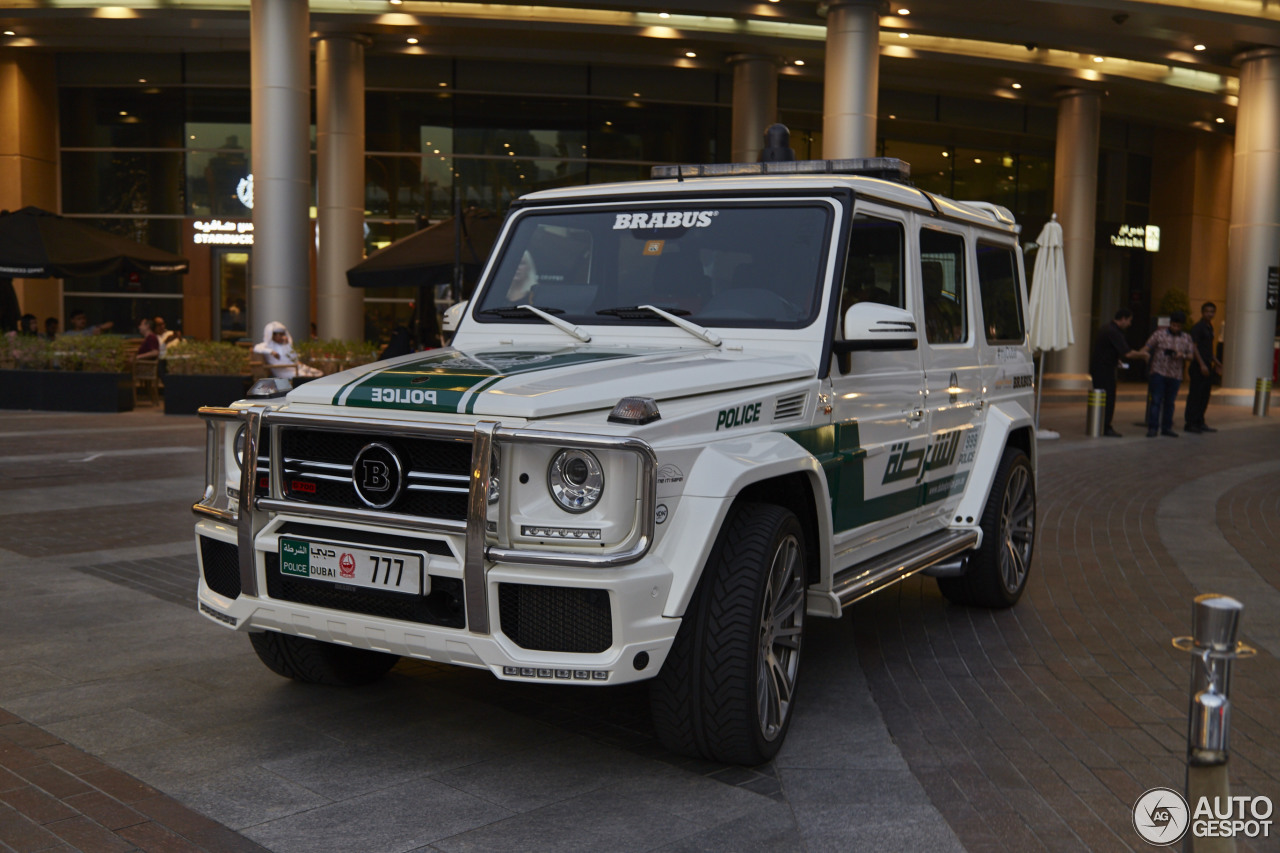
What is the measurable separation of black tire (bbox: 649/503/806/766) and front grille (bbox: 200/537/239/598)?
1601 millimetres

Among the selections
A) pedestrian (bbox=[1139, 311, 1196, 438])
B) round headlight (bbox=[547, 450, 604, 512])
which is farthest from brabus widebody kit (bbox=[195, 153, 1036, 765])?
pedestrian (bbox=[1139, 311, 1196, 438])

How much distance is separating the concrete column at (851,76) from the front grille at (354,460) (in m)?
17.3

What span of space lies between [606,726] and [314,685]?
1343 millimetres

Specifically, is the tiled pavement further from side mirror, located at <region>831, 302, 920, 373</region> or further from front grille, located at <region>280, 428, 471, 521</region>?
side mirror, located at <region>831, 302, 920, 373</region>

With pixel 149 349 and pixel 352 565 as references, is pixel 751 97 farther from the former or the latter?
pixel 352 565

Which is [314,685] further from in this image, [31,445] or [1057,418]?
[1057,418]

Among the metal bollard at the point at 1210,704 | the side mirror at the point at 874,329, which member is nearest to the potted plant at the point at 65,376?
the side mirror at the point at 874,329

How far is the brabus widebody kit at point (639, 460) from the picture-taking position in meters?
3.76

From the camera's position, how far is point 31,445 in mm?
13570

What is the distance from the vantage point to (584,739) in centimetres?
453

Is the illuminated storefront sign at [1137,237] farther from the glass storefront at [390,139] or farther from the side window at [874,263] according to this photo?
the side window at [874,263]

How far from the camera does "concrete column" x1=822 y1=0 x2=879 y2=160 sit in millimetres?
20203

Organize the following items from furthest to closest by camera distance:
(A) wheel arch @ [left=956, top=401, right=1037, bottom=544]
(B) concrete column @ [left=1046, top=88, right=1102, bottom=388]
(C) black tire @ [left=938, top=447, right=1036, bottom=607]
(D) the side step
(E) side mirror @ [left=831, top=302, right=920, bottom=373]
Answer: (B) concrete column @ [left=1046, top=88, right=1102, bottom=388], (C) black tire @ [left=938, top=447, right=1036, bottom=607], (A) wheel arch @ [left=956, top=401, right=1037, bottom=544], (D) the side step, (E) side mirror @ [left=831, top=302, right=920, bottom=373]

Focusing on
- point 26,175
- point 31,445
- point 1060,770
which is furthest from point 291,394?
point 26,175
